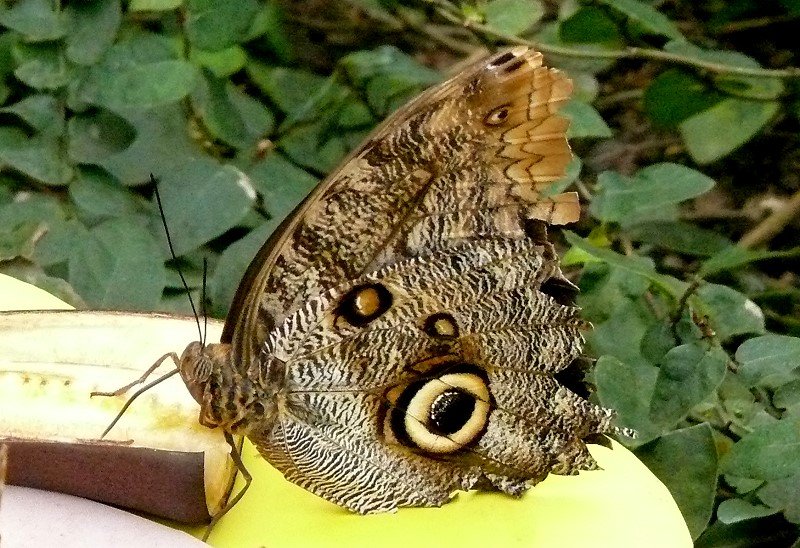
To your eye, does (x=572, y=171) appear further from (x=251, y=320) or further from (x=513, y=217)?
(x=251, y=320)

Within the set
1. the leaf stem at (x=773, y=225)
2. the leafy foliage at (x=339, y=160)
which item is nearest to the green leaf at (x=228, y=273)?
the leafy foliage at (x=339, y=160)

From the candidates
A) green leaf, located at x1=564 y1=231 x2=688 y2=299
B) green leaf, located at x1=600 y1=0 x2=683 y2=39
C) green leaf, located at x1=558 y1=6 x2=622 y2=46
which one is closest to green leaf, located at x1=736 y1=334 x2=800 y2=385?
green leaf, located at x1=564 y1=231 x2=688 y2=299

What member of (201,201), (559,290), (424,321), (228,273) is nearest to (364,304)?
(424,321)

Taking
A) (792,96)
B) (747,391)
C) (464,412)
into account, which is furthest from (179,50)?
(792,96)

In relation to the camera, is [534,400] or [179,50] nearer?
[534,400]

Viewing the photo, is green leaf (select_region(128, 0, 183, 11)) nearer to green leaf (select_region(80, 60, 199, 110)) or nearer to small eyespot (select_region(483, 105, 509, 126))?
green leaf (select_region(80, 60, 199, 110))

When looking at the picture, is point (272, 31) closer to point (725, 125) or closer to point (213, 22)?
point (213, 22)
